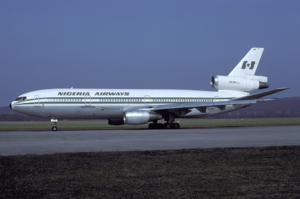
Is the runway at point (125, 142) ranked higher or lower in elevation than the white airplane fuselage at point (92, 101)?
lower

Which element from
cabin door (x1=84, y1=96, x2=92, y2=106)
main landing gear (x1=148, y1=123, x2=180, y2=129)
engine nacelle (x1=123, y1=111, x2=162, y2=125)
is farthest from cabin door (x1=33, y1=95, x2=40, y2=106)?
main landing gear (x1=148, y1=123, x2=180, y2=129)

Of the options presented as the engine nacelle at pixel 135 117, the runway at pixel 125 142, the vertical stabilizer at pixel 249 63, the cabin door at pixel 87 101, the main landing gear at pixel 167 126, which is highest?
the vertical stabilizer at pixel 249 63

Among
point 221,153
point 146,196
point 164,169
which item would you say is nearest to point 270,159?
point 221,153

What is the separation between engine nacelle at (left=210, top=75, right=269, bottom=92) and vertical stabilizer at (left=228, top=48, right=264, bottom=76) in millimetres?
614

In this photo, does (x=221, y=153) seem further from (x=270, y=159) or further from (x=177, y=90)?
(x=177, y=90)

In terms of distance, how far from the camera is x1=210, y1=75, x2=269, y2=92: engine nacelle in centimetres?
3453

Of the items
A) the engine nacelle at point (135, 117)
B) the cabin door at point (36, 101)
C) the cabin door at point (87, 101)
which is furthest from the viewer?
the cabin door at point (87, 101)

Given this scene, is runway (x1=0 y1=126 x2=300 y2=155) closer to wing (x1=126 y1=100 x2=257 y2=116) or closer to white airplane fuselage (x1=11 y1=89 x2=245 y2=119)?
white airplane fuselage (x1=11 y1=89 x2=245 y2=119)

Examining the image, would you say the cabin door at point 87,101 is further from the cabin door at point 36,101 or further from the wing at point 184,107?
the cabin door at point 36,101

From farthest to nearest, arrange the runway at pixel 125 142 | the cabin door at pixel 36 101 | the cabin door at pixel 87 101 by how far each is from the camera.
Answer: the cabin door at pixel 87 101
the cabin door at pixel 36 101
the runway at pixel 125 142

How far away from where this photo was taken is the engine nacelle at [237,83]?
34.5 m

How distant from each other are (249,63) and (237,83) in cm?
235

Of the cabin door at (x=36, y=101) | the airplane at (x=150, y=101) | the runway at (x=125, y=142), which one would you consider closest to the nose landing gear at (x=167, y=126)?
the airplane at (x=150, y=101)

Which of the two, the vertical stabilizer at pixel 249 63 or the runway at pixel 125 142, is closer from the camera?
the runway at pixel 125 142
